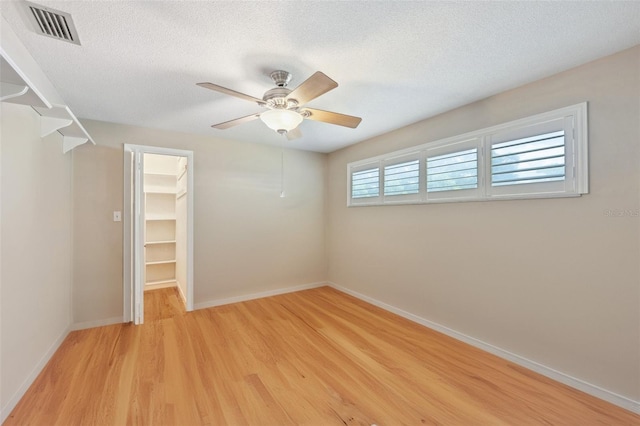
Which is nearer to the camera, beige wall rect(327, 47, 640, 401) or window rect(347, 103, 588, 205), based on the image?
beige wall rect(327, 47, 640, 401)

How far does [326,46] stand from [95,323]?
3.65 metres

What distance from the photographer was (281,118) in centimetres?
190

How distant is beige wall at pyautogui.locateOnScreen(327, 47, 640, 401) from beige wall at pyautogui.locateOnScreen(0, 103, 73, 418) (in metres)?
3.37

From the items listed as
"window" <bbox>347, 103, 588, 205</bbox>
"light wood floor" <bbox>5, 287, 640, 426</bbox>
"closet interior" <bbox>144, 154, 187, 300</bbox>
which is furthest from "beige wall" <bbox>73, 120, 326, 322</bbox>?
"window" <bbox>347, 103, 588, 205</bbox>

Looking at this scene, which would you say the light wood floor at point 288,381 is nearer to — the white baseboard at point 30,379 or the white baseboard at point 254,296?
the white baseboard at point 30,379

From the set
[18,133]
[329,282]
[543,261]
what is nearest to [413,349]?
[543,261]

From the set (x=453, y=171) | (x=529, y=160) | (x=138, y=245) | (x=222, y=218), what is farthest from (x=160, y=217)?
(x=529, y=160)

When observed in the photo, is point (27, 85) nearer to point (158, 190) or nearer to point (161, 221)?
point (158, 190)

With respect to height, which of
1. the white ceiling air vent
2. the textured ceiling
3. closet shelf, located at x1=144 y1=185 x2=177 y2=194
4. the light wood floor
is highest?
the textured ceiling

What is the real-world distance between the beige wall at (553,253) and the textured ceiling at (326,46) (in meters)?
0.24

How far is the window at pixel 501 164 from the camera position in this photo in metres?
1.90

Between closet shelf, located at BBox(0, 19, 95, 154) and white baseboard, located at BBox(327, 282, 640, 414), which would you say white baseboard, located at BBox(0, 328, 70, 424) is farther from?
white baseboard, located at BBox(327, 282, 640, 414)

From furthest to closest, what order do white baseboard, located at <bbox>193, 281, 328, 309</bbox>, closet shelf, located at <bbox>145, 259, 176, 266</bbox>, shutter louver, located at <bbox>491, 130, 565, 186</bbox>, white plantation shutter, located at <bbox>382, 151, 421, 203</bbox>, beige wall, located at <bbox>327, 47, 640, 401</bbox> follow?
closet shelf, located at <bbox>145, 259, 176, 266</bbox> < white baseboard, located at <bbox>193, 281, 328, 309</bbox> < white plantation shutter, located at <bbox>382, 151, 421, 203</bbox> < shutter louver, located at <bbox>491, 130, 565, 186</bbox> < beige wall, located at <bbox>327, 47, 640, 401</bbox>

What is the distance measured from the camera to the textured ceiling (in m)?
1.36
